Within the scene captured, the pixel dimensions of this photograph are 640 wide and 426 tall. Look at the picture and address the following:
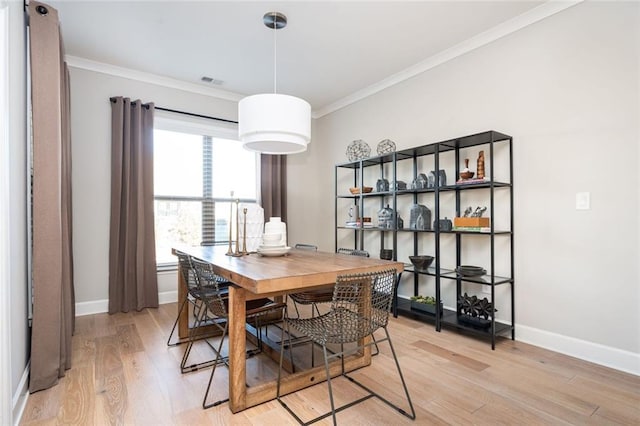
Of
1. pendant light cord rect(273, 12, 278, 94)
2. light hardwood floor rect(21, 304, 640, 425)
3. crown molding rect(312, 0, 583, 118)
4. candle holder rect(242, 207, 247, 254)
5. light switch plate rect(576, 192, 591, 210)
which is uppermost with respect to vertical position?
pendant light cord rect(273, 12, 278, 94)

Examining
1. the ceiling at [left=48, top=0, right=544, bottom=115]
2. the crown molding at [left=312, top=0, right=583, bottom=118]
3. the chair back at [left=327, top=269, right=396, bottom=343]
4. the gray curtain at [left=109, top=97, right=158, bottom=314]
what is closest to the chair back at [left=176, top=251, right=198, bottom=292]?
the chair back at [left=327, top=269, right=396, bottom=343]

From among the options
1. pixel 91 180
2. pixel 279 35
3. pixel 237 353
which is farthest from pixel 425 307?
pixel 91 180

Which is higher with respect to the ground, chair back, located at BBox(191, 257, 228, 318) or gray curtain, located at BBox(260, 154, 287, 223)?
gray curtain, located at BBox(260, 154, 287, 223)

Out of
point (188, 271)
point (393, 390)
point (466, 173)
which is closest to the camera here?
point (393, 390)

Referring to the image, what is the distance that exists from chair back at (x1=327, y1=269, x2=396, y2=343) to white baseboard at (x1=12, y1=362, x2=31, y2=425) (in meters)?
1.70

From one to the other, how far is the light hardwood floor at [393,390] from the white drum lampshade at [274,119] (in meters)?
1.64

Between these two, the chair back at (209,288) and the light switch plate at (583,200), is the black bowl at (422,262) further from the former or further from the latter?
the chair back at (209,288)

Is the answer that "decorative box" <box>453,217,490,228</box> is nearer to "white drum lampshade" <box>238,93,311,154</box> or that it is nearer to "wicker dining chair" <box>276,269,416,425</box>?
"wicker dining chair" <box>276,269,416,425</box>

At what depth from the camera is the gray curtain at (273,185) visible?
190 inches

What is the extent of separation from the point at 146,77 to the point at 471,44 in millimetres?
3673

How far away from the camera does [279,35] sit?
3.12 meters

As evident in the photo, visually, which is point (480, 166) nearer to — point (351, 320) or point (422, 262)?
point (422, 262)

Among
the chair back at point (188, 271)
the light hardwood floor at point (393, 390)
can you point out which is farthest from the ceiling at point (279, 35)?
the light hardwood floor at point (393, 390)

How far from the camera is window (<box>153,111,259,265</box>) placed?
420 centimetres
